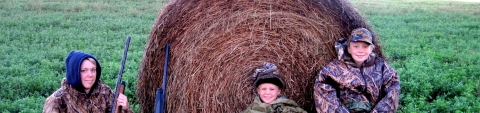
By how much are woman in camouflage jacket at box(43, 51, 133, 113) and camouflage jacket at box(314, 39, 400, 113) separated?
166cm

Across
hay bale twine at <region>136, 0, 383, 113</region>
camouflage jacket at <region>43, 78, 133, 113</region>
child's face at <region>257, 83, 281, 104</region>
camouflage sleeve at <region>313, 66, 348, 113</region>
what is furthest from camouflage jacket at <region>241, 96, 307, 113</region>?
camouflage jacket at <region>43, 78, 133, 113</region>

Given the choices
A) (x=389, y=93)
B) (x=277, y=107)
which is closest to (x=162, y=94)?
(x=277, y=107)

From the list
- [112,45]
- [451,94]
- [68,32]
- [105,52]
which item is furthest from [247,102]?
[68,32]

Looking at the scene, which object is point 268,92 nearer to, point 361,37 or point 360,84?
point 360,84

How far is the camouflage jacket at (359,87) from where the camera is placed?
4.01 metres

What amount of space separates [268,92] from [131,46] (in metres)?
Answer: 6.92

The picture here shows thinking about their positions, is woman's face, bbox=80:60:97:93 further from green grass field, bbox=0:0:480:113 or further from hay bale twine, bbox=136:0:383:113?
green grass field, bbox=0:0:480:113

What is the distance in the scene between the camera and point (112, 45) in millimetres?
10422

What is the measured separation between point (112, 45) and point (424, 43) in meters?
6.86

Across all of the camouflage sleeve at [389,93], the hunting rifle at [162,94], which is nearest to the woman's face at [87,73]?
the hunting rifle at [162,94]

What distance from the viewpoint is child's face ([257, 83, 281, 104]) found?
13.2 ft

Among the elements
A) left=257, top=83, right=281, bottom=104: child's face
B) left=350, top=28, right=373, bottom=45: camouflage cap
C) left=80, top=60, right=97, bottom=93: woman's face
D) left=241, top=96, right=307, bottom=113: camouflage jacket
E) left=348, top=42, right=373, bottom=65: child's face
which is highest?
left=350, top=28, right=373, bottom=45: camouflage cap

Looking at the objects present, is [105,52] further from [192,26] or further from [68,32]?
[192,26]

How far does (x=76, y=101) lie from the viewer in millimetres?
3885
